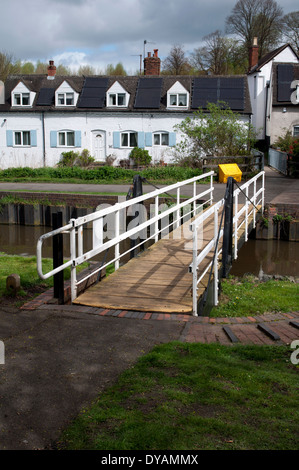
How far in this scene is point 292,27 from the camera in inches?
2167

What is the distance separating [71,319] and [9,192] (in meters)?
16.4

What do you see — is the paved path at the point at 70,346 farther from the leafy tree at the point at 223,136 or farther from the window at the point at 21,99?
the window at the point at 21,99

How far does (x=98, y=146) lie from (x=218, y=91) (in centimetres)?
915

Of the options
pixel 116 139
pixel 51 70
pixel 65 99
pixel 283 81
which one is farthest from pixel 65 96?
pixel 283 81

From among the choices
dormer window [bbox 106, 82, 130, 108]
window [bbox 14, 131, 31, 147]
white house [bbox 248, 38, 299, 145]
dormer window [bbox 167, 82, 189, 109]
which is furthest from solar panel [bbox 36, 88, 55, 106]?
white house [bbox 248, 38, 299, 145]

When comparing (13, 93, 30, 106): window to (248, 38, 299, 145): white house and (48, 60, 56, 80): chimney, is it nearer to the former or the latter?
(48, 60, 56, 80): chimney

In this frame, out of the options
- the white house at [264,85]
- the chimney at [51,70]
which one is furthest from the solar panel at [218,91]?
the chimney at [51,70]

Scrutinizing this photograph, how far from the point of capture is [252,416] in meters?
3.85

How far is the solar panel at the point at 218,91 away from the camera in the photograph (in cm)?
3394

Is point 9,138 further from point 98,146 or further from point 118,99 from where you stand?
point 118,99

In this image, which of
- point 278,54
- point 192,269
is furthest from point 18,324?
point 278,54

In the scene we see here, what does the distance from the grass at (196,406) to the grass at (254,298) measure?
2888mm

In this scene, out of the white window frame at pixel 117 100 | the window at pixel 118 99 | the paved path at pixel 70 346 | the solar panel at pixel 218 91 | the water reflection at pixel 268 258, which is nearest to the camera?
the paved path at pixel 70 346
